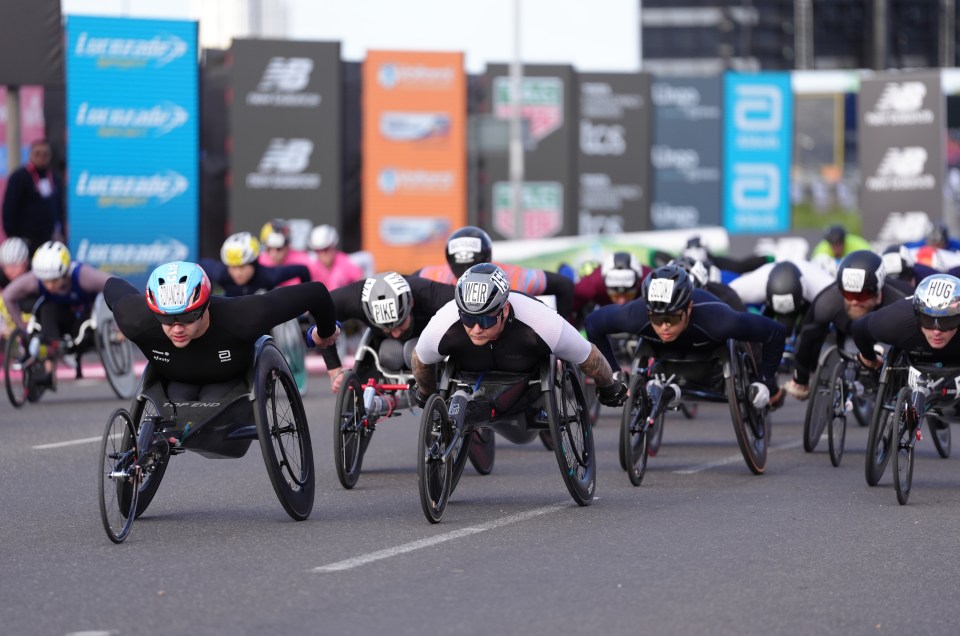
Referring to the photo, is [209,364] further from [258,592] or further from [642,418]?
[642,418]

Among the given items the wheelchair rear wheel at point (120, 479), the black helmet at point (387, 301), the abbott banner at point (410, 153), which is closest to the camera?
the wheelchair rear wheel at point (120, 479)

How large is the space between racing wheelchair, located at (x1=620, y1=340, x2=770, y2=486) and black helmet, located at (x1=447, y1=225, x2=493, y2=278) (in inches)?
61.8

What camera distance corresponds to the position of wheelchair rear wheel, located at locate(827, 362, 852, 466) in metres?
13.5

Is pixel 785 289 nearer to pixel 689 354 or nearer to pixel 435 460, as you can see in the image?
pixel 689 354

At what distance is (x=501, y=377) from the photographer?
35.4ft

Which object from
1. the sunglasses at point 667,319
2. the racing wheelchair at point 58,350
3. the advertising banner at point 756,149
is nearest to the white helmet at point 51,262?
the racing wheelchair at point 58,350

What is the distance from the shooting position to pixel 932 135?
30828mm

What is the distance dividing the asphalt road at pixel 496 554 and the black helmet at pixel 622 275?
324 centimetres

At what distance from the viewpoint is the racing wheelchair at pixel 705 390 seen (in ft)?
40.2

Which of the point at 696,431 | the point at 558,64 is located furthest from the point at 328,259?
the point at 558,64

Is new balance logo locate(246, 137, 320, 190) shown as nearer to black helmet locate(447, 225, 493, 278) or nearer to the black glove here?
black helmet locate(447, 225, 493, 278)

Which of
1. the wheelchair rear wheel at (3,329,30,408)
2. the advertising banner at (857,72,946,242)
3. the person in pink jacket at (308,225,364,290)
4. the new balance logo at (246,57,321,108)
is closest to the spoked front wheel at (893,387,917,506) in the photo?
the wheelchair rear wheel at (3,329,30,408)

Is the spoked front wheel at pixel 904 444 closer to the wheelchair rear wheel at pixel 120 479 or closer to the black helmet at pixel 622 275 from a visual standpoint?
the wheelchair rear wheel at pixel 120 479

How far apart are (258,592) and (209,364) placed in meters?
2.28
